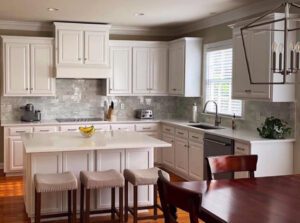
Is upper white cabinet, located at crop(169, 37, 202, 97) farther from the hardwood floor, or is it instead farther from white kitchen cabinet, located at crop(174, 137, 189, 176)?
the hardwood floor

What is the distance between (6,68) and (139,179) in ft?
12.2

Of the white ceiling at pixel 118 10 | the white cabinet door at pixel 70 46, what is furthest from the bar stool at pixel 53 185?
the white cabinet door at pixel 70 46

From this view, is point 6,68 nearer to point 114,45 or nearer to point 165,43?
point 114,45

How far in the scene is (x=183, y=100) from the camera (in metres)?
7.77

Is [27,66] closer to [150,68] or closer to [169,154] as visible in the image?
[150,68]

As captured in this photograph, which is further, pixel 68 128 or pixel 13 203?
pixel 68 128

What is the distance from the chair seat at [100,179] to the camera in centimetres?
398

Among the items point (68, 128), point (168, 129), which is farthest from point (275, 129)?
point (68, 128)

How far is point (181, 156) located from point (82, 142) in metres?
2.47

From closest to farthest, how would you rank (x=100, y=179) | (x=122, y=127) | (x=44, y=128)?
(x=100, y=179)
(x=44, y=128)
(x=122, y=127)

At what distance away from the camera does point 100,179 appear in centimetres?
404

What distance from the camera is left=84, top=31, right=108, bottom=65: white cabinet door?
696 cm

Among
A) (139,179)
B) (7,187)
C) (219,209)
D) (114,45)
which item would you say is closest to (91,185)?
(139,179)

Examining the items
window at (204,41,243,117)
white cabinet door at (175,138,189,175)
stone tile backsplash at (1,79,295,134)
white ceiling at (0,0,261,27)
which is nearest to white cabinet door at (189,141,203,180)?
white cabinet door at (175,138,189,175)
